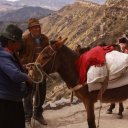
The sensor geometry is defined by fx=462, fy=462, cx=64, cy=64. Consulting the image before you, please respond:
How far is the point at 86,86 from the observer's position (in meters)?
6.87

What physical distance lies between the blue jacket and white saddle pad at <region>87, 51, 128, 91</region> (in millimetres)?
1826

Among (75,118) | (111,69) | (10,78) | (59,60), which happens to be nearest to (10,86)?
(10,78)

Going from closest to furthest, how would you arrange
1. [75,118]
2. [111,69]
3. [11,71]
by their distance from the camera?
[11,71], [111,69], [75,118]

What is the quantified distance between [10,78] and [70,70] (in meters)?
2.10

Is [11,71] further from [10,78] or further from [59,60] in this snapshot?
[59,60]

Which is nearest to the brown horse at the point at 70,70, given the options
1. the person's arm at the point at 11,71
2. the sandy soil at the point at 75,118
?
the sandy soil at the point at 75,118

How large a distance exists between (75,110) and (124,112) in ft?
3.68

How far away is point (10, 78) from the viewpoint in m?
5.02

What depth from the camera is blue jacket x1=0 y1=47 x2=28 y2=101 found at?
16.2ft

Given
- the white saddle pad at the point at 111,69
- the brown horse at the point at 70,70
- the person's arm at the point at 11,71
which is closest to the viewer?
the person's arm at the point at 11,71

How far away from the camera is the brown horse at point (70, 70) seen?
690 cm

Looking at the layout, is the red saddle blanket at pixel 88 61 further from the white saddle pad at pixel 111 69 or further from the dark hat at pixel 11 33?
the dark hat at pixel 11 33

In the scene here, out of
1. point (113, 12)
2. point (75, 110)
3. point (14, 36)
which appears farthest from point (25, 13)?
point (14, 36)

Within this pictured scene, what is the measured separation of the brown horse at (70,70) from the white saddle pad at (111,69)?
0.14 metres
